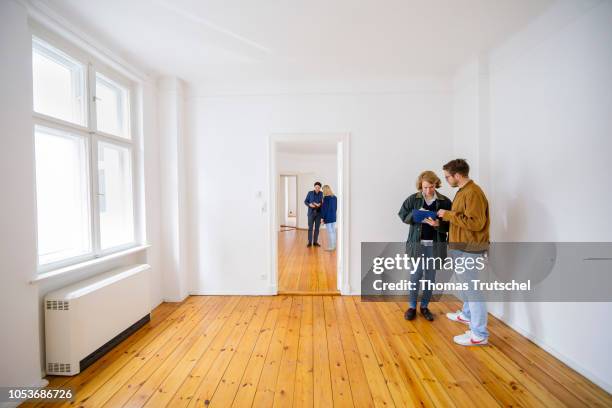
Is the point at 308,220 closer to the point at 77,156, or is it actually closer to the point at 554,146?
the point at 77,156

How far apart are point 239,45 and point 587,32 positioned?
2.70 meters

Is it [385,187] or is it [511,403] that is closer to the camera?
[511,403]

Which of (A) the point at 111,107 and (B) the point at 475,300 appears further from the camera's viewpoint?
(A) the point at 111,107

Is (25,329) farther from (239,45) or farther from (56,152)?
(239,45)

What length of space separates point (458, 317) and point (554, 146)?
1772 mm

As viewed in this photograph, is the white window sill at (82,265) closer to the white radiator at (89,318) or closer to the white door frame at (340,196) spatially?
the white radiator at (89,318)

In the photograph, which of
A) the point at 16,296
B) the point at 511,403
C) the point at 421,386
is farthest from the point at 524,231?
the point at 16,296

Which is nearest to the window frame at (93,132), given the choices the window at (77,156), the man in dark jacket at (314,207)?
the window at (77,156)

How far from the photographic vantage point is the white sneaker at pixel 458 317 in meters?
2.73

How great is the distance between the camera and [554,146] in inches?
84.1

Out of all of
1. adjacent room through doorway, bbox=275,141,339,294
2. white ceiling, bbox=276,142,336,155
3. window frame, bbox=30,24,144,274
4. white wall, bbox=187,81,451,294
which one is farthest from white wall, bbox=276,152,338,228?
window frame, bbox=30,24,144,274

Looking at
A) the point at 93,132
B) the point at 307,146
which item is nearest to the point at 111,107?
the point at 93,132

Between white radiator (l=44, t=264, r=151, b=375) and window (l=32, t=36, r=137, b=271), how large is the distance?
277mm

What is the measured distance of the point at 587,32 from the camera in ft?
6.20
